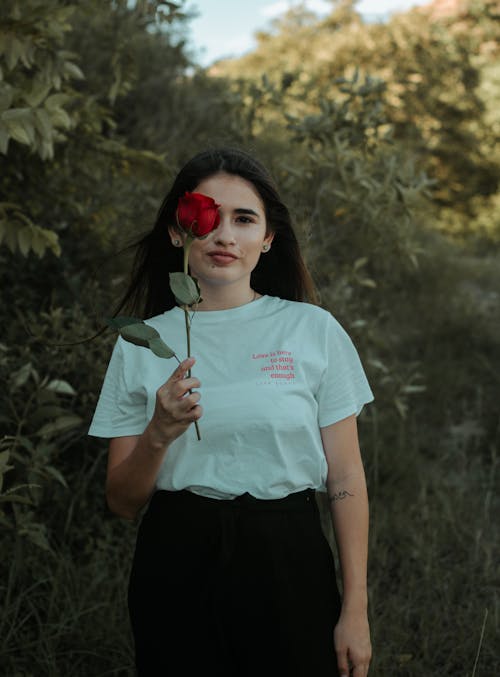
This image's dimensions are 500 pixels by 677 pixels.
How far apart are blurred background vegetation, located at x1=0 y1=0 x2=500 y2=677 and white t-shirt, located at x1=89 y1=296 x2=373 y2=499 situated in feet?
1.75

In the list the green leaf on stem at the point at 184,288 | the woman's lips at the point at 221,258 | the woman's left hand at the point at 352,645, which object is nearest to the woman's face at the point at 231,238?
the woman's lips at the point at 221,258

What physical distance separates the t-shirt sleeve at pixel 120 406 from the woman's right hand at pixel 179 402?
24cm

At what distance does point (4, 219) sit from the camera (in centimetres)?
233

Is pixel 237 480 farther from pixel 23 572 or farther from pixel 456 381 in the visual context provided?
pixel 456 381

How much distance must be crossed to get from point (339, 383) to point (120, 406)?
47cm

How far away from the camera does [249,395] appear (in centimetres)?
143

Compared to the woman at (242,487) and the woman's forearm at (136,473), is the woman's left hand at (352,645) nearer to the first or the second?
the woman at (242,487)

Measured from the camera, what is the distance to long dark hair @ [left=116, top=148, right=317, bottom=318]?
5.72 ft

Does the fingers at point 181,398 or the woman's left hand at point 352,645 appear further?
the woman's left hand at point 352,645

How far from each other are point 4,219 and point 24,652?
1.37 metres

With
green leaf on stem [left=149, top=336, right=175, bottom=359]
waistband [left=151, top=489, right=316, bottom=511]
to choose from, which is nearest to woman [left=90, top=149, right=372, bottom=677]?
waistband [left=151, top=489, right=316, bottom=511]

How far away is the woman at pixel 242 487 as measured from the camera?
1411 millimetres

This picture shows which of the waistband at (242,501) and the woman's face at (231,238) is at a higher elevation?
the woman's face at (231,238)

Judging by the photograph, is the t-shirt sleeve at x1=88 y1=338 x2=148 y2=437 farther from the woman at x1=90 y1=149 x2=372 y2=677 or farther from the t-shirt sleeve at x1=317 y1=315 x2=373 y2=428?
the t-shirt sleeve at x1=317 y1=315 x2=373 y2=428
